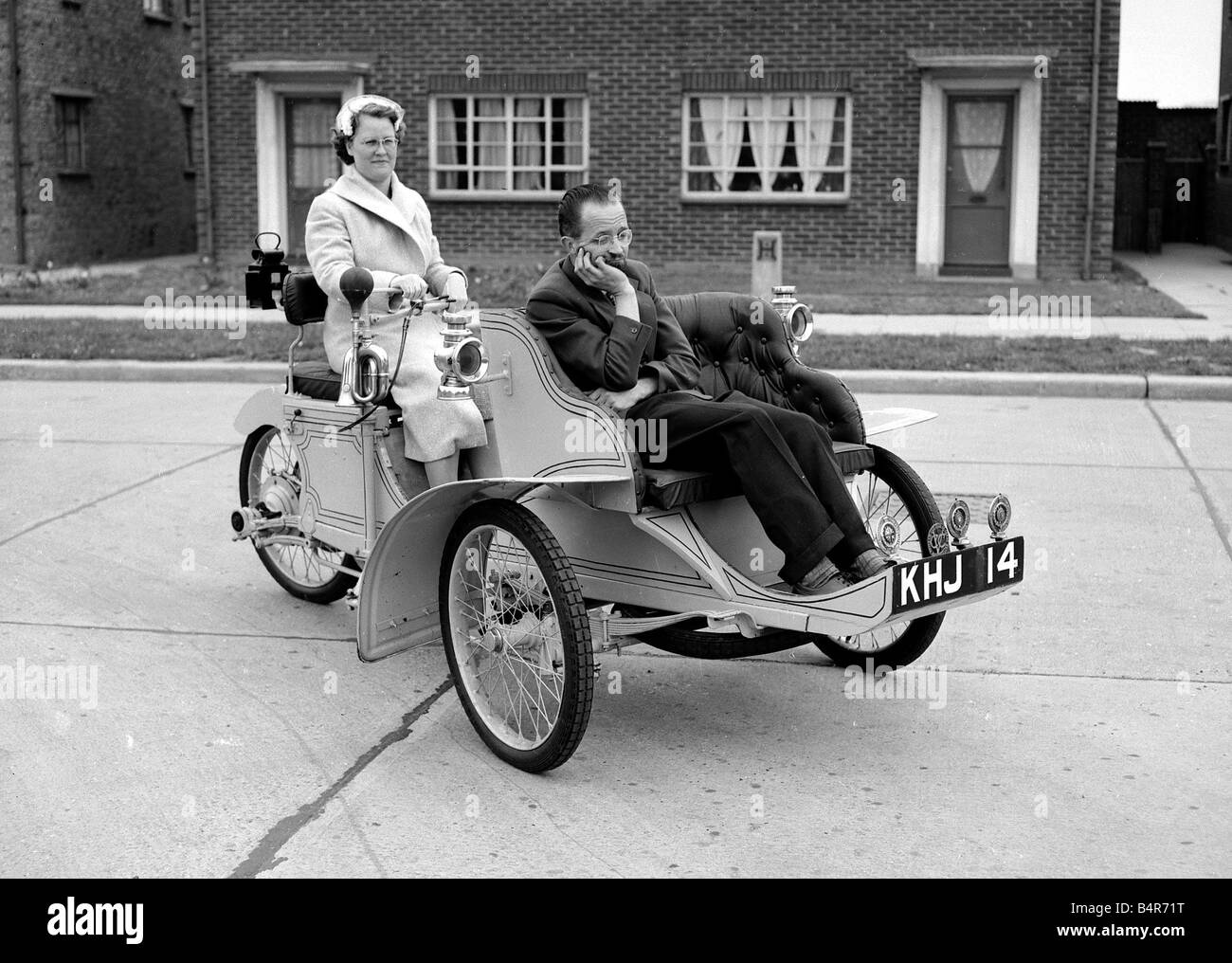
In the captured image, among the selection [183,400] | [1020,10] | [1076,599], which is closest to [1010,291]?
[1020,10]

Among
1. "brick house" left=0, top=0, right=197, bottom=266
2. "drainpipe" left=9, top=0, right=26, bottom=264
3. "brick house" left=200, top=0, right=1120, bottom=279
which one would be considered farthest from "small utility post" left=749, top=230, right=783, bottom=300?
"drainpipe" left=9, top=0, right=26, bottom=264

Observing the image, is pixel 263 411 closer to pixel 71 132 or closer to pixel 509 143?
pixel 509 143

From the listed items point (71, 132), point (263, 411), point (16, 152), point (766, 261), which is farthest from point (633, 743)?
point (71, 132)

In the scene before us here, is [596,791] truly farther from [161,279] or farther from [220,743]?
[161,279]

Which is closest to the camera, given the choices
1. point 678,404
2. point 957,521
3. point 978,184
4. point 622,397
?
point 957,521

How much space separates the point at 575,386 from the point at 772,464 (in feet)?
2.28

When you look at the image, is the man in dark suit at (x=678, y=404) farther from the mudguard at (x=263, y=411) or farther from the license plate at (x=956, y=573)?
the mudguard at (x=263, y=411)

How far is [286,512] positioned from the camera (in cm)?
591

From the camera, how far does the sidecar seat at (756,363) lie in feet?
16.4

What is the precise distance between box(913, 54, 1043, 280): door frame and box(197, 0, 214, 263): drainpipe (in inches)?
384

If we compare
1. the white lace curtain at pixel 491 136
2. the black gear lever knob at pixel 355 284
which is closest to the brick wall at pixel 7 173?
the white lace curtain at pixel 491 136

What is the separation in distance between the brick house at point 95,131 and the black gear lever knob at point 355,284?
58.4 feet

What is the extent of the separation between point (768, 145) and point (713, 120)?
81 centimetres

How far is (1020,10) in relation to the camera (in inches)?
753
